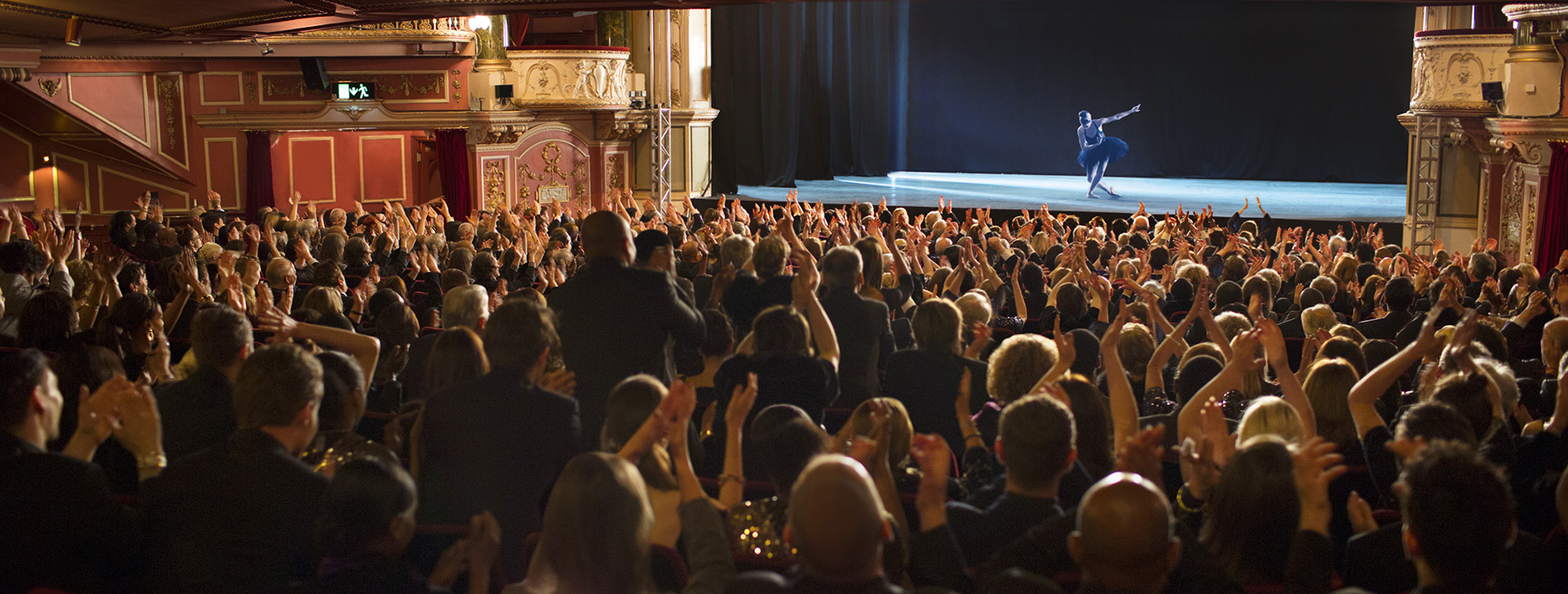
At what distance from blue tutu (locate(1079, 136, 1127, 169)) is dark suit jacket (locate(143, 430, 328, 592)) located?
55.1 ft

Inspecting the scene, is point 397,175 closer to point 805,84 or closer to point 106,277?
point 805,84

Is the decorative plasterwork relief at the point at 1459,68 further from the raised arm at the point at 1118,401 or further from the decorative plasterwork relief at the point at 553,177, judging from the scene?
the raised arm at the point at 1118,401

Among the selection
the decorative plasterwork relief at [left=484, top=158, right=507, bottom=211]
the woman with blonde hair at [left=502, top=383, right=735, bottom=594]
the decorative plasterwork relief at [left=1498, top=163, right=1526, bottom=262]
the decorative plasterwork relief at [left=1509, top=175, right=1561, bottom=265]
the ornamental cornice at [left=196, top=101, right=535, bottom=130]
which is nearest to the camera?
the woman with blonde hair at [left=502, top=383, right=735, bottom=594]

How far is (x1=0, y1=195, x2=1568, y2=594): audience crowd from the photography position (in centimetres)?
200

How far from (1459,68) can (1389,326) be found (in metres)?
9.59

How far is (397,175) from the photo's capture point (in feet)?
52.4

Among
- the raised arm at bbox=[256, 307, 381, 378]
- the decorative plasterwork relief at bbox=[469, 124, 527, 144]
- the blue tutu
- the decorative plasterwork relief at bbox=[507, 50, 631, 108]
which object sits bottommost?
the raised arm at bbox=[256, 307, 381, 378]

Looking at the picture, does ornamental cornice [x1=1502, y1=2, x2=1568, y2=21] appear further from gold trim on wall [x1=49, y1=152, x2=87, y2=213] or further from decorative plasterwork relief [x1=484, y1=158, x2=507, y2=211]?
gold trim on wall [x1=49, y1=152, x2=87, y2=213]

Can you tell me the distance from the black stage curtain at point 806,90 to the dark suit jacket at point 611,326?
47.6 feet

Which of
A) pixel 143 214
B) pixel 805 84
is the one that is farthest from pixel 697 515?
pixel 805 84

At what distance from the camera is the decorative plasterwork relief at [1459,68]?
12727 millimetres

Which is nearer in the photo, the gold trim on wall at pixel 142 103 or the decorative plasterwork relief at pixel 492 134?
the gold trim on wall at pixel 142 103

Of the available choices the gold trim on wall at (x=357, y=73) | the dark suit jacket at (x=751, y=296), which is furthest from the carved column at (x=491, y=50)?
the dark suit jacket at (x=751, y=296)

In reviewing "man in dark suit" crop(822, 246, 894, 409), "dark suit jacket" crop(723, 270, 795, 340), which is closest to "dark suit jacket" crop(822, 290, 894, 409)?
"man in dark suit" crop(822, 246, 894, 409)
